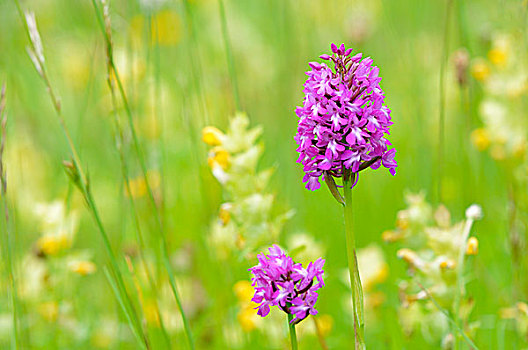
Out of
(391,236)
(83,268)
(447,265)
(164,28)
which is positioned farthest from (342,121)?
(164,28)

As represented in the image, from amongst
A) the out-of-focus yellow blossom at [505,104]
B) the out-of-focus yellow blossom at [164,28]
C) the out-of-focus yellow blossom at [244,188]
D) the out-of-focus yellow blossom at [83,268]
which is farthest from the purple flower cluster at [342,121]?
the out-of-focus yellow blossom at [164,28]

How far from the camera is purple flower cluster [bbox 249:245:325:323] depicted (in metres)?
A: 0.91

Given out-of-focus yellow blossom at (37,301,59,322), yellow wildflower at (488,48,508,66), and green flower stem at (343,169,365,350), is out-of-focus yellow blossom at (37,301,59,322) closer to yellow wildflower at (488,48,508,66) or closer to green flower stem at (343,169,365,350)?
green flower stem at (343,169,365,350)

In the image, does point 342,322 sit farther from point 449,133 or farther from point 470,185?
point 449,133

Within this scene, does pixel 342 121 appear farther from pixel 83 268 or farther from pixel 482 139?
pixel 482 139

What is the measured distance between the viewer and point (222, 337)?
1848 mm

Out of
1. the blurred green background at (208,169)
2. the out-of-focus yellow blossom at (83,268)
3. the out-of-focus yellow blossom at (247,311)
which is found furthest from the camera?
the blurred green background at (208,169)

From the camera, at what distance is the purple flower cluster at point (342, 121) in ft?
2.85

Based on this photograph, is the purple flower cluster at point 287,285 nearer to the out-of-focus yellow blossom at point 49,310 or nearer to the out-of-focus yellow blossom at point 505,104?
the out-of-focus yellow blossom at point 49,310

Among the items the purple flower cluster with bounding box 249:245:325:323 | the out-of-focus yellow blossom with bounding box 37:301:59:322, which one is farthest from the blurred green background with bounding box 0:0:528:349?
the purple flower cluster with bounding box 249:245:325:323

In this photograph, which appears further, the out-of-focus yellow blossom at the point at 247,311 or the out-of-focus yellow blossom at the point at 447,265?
the out-of-focus yellow blossom at the point at 247,311

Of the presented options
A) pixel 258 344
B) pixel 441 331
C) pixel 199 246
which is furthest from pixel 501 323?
pixel 199 246

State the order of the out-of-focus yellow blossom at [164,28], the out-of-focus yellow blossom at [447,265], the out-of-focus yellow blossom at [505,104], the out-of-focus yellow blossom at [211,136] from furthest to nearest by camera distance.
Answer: the out-of-focus yellow blossom at [164,28] < the out-of-focus yellow blossom at [505,104] < the out-of-focus yellow blossom at [211,136] < the out-of-focus yellow blossom at [447,265]

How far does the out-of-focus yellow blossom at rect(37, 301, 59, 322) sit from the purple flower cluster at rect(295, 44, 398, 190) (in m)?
1.10
